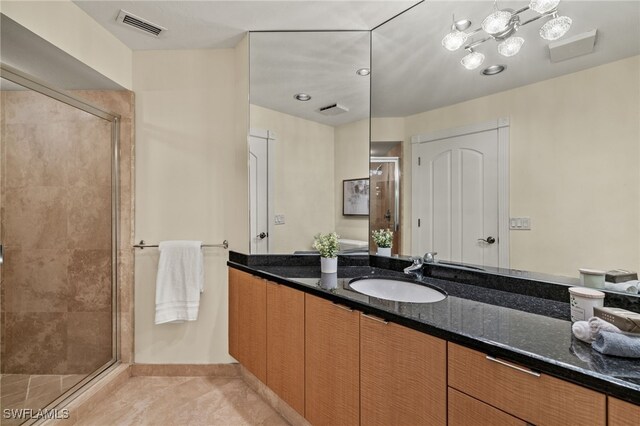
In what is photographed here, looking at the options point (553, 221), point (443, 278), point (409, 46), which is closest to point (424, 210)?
point (443, 278)

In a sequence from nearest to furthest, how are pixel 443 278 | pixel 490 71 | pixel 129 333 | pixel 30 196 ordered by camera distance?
pixel 490 71 < pixel 443 278 < pixel 30 196 < pixel 129 333

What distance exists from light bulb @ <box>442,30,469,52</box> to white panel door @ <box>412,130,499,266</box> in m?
0.48

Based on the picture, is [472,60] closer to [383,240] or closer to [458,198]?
[458,198]

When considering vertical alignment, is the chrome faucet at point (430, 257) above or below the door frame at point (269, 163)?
below

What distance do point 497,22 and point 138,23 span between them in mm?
2074

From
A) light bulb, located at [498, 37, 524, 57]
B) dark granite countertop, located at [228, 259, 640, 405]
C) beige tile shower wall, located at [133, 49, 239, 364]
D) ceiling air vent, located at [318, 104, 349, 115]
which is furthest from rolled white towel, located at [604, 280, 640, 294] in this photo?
beige tile shower wall, located at [133, 49, 239, 364]

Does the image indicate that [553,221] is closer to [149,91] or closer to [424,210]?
[424,210]

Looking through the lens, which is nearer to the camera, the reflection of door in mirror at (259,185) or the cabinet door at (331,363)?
the cabinet door at (331,363)

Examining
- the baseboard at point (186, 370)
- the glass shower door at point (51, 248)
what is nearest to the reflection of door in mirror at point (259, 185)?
the baseboard at point (186, 370)

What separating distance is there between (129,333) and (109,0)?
2.20 metres

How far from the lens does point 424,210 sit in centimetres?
161

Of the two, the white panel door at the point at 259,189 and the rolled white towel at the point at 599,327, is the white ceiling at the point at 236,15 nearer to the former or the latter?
the white panel door at the point at 259,189

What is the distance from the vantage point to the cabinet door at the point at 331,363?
1.20m

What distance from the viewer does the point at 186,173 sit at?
2.16 m
